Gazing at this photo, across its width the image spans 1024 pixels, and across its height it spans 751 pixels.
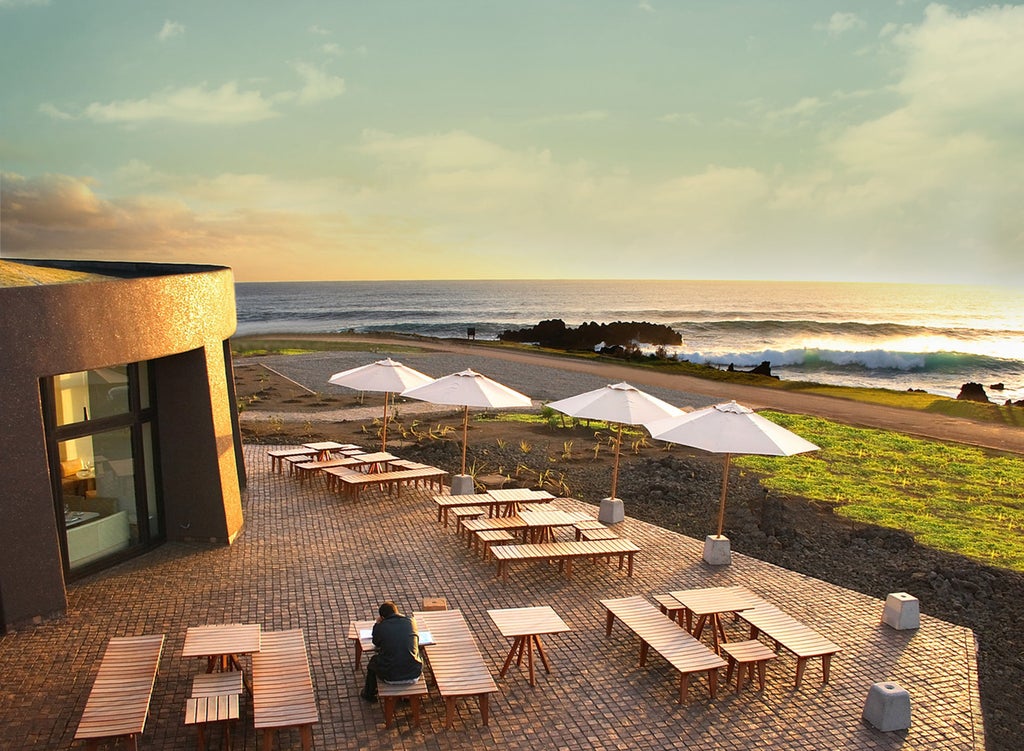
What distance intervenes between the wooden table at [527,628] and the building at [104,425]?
5.01m

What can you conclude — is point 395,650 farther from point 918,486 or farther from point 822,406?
point 822,406

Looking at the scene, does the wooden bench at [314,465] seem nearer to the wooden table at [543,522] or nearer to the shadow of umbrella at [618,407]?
the wooden table at [543,522]

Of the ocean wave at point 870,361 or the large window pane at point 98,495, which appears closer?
the large window pane at point 98,495

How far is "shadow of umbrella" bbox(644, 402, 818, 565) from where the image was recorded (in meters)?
8.74

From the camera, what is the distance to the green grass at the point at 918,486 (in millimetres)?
11820

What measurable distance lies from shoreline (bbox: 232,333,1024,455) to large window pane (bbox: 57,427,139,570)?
20.8 m

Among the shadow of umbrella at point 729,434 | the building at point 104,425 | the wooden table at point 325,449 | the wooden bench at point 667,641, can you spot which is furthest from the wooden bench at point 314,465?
the wooden bench at point 667,641

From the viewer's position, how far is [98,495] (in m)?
8.98

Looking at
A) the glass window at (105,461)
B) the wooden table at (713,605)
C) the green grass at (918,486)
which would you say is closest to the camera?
the wooden table at (713,605)

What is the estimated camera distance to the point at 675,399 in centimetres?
2722

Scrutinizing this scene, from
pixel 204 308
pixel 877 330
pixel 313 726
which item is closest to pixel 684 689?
pixel 313 726

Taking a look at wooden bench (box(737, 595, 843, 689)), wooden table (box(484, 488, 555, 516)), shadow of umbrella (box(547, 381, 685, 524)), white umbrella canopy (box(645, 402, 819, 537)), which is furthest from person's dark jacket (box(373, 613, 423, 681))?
wooden table (box(484, 488, 555, 516))

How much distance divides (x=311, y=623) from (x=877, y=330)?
91872 mm

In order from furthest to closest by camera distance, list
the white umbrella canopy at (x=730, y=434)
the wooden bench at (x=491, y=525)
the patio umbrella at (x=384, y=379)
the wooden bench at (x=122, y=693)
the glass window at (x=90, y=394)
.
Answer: the patio umbrella at (x=384, y=379) → the wooden bench at (x=491, y=525) → the white umbrella canopy at (x=730, y=434) → the glass window at (x=90, y=394) → the wooden bench at (x=122, y=693)
